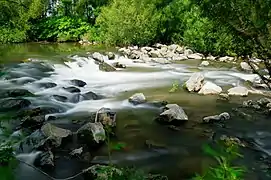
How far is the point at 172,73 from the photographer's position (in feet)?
46.3

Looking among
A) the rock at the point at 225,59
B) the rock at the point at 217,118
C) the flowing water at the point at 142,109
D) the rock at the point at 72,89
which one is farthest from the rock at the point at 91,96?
the rock at the point at 225,59

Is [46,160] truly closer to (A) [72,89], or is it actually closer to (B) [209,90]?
(A) [72,89]

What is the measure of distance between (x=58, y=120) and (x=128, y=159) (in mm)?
2521

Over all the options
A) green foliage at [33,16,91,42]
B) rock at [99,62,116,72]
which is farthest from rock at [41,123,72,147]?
green foliage at [33,16,91,42]

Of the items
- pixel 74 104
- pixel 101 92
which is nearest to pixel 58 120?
pixel 74 104

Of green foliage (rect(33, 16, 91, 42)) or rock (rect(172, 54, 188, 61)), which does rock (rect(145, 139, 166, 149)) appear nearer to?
rock (rect(172, 54, 188, 61))

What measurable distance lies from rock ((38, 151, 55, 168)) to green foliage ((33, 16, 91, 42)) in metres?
24.7

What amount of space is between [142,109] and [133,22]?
48.1 ft

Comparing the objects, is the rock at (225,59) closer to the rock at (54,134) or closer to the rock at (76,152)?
the rock at (54,134)

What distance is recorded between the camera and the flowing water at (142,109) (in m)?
5.57

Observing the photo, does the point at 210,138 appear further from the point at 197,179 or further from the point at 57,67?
the point at 57,67

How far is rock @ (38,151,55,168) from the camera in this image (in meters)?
5.34

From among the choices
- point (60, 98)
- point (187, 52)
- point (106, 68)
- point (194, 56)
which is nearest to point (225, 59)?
point (194, 56)

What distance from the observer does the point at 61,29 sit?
1186 inches
